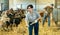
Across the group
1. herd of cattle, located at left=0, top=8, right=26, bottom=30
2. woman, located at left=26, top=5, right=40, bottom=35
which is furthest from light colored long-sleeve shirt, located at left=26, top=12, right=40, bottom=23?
herd of cattle, located at left=0, top=8, right=26, bottom=30

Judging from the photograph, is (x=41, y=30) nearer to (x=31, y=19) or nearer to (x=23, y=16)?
(x=31, y=19)

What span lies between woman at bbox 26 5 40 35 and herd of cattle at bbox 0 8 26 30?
0.19 meters

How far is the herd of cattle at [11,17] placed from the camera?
3.70m

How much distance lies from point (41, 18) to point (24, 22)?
496 millimetres

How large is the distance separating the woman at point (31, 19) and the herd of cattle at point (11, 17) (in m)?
0.19

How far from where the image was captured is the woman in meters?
3.59

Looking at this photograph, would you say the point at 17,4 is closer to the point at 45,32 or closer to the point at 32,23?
the point at 32,23

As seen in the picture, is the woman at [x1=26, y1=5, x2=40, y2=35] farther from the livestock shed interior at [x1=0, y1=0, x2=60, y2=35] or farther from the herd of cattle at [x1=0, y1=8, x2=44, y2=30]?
the herd of cattle at [x1=0, y1=8, x2=44, y2=30]

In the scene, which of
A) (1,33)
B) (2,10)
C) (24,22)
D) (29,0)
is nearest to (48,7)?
(29,0)

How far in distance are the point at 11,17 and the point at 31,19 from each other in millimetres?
591

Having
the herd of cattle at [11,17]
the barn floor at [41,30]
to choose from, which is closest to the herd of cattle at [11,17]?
the herd of cattle at [11,17]

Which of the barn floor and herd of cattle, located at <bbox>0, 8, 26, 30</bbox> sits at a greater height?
herd of cattle, located at <bbox>0, 8, 26, 30</bbox>

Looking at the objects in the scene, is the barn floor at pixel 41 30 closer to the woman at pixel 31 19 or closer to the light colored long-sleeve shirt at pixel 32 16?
the woman at pixel 31 19

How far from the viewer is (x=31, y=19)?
3621mm
